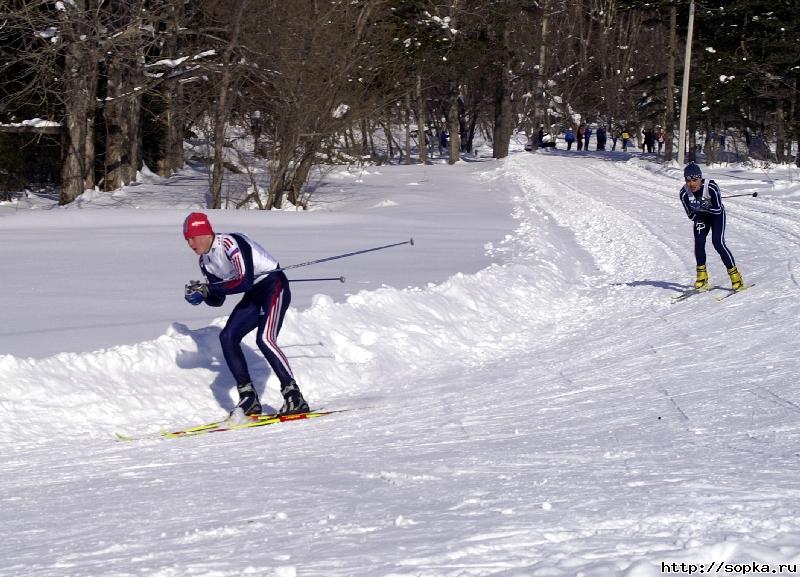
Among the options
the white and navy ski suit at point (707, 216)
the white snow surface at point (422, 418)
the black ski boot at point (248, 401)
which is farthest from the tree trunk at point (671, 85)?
the black ski boot at point (248, 401)

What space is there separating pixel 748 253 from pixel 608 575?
42.4 feet

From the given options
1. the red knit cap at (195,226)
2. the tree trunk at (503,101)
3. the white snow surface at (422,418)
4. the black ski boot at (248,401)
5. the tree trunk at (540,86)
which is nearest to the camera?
the white snow surface at (422,418)

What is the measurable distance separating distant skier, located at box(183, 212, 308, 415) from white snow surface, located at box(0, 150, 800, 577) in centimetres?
45

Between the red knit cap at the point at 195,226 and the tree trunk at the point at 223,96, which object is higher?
the tree trunk at the point at 223,96

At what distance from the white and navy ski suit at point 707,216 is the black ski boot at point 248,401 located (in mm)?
6741

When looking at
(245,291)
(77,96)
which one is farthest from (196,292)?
(77,96)

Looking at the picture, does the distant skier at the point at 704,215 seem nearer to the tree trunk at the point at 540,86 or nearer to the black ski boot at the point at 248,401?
the black ski boot at the point at 248,401

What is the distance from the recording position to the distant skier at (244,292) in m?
7.86

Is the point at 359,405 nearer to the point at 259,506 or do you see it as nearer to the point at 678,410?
the point at 678,410

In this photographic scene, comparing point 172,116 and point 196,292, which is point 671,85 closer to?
point 172,116

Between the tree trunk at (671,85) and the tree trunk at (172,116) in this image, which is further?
the tree trunk at (671,85)

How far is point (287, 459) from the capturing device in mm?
6613

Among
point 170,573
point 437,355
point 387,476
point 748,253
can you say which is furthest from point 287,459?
point 748,253

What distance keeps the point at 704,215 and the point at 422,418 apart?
662 cm
